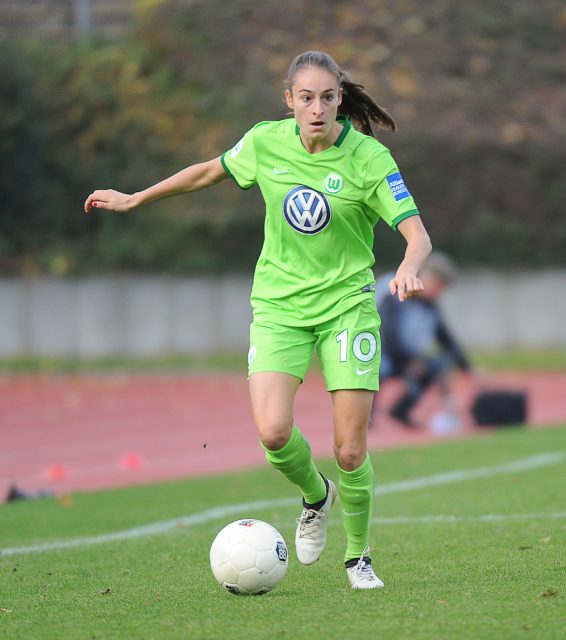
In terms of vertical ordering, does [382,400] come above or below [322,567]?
below

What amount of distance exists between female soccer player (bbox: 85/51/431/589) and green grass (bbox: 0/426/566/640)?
501mm

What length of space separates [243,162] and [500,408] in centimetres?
1083

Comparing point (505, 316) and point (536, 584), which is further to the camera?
point (505, 316)

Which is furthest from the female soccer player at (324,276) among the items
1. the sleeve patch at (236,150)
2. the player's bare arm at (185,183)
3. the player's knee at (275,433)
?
the player's bare arm at (185,183)

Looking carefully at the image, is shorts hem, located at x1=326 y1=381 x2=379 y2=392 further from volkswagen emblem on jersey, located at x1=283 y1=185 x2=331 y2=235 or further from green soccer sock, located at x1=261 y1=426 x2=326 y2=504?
volkswagen emblem on jersey, located at x1=283 y1=185 x2=331 y2=235

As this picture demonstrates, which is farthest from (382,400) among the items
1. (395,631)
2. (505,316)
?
(395,631)

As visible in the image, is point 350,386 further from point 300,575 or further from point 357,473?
point 300,575

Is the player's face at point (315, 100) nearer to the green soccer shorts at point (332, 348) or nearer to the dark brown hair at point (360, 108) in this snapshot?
the dark brown hair at point (360, 108)

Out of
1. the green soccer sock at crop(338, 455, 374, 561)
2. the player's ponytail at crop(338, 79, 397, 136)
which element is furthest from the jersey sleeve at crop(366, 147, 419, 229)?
the green soccer sock at crop(338, 455, 374, 561)

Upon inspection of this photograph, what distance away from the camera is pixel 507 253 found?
31453 mm

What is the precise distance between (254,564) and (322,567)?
111 centimetres

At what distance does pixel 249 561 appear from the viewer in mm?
6043

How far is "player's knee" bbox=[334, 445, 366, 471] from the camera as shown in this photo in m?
6.21

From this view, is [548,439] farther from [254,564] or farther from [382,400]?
[254,564]
